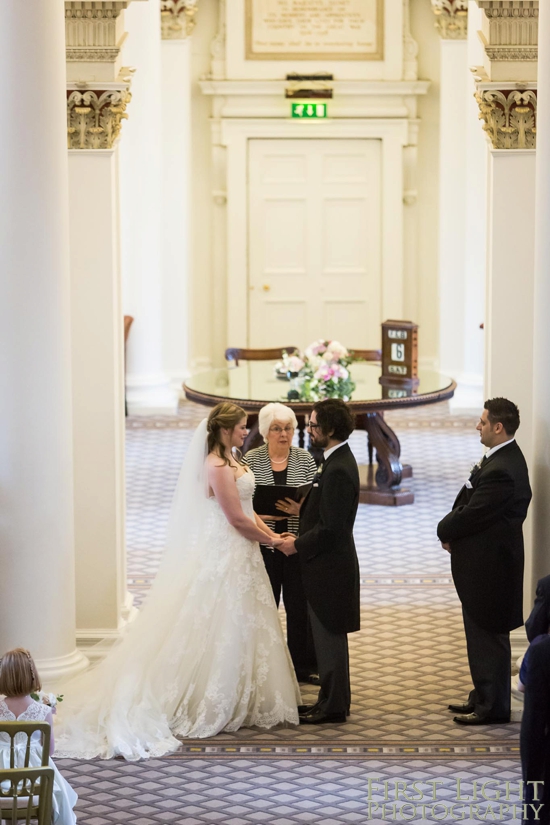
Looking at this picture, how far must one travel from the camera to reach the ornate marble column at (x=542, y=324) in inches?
222

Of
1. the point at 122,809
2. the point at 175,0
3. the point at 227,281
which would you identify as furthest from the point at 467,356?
the point at 122,809

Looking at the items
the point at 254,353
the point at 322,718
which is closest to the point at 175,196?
the point at 254,353

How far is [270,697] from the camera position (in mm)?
5672

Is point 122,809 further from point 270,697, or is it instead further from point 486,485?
point 486,485

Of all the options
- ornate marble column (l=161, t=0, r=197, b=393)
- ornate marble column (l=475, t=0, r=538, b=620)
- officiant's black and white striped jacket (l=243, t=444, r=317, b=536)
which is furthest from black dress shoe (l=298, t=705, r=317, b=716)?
ornate marble column (l=161, t=0, r=197, b=393)

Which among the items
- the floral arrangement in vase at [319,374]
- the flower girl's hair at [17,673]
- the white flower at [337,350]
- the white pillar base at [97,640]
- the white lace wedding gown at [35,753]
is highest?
the white flower at [337,350]

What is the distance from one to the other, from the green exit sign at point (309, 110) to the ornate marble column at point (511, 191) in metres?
8.63

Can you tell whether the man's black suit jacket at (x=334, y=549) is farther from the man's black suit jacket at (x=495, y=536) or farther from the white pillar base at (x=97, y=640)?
the white pillar base at (x=97, y=640)

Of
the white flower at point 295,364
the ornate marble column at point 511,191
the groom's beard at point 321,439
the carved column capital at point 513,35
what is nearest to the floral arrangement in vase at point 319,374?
the white flower at point 295,364

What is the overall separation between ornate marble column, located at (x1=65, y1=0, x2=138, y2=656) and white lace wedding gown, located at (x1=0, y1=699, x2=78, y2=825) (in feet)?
7.55

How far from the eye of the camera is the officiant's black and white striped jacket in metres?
6.12

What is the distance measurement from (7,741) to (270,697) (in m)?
1.75

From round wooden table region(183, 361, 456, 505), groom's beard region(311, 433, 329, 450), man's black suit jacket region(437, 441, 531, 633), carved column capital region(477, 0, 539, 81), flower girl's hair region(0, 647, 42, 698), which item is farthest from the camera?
round wooden table region(183, 361, 456, 505)

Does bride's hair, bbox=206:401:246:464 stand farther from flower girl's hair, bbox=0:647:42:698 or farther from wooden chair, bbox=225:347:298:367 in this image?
wooden chair, bbox=225:347:298:367
